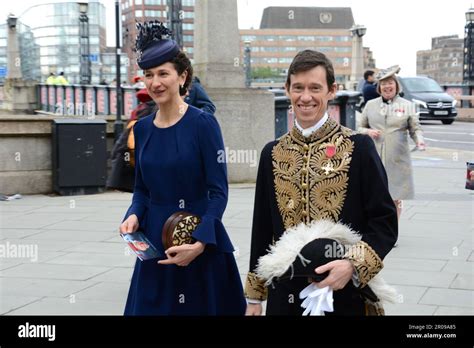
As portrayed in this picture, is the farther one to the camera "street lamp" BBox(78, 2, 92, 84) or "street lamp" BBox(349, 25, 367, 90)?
"street lamp" BBox(349, 25, 367, 90)

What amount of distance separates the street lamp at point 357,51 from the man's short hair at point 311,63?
33039mm

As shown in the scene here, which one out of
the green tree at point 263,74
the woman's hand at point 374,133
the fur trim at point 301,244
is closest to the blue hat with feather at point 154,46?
Answer: the fur trim at point 301,244

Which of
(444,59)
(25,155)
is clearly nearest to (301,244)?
(25,155)

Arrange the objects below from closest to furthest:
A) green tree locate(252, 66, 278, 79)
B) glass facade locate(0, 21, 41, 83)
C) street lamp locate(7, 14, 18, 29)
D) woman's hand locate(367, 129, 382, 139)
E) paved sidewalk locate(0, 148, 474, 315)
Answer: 1. paved sidewalk locate(0, 148, 474, 315)
2. woman's hand locate(367, 129, 382, 139)
3. street lamp locate(7, 14, 18, 29)
4. glass facade locate(0, 21, 41, 83)
5. green tree locate(252, 66, 278, 79)

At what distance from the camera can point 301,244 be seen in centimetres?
295

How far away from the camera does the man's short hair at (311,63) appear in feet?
10.0

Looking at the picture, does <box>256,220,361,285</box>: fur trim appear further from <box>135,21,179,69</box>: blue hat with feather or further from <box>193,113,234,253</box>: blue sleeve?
<box>135,21,179,69</box>: blue hat with feather

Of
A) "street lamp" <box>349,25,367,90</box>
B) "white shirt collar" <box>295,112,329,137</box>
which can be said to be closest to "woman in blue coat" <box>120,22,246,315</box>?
"white shirt collar" <box>295,112,329,137</box>

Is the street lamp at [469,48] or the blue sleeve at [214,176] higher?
the street lamp at [469,48]

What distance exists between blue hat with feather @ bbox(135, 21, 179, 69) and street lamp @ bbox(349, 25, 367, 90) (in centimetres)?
3212

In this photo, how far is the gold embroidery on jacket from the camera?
3.08 metres

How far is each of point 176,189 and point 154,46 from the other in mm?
705

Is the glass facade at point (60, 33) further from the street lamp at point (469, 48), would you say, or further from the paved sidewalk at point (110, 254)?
the paved sidewalk at point (110, 254)

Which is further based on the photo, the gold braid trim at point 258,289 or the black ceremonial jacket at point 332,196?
the gold braid trim at point 258,289
